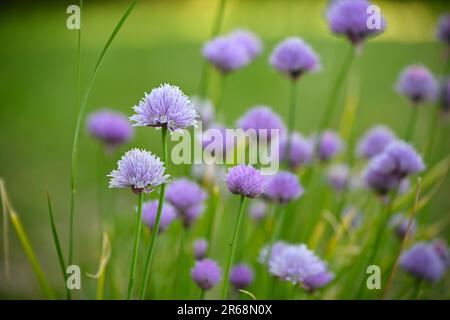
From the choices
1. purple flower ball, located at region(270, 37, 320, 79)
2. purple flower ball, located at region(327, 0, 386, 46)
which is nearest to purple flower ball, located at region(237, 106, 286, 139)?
purple flower ball, located at region(270, 37, 320, 79)

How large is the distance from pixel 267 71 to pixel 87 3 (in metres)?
1.04

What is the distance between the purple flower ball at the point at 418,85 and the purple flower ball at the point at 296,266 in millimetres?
466

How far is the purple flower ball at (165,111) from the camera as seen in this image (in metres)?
0.52

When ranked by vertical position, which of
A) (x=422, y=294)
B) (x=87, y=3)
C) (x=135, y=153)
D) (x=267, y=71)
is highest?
(x=87, y=3)

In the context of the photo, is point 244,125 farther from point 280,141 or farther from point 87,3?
point 87,3

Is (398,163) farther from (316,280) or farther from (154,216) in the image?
(154,216)

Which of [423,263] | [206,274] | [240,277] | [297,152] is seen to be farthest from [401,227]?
[206,274]

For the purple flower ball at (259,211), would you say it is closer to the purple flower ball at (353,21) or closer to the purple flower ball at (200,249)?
the purple flower ball at (200,249)

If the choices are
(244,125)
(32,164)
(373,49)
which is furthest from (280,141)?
(373,49)

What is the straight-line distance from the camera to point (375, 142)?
1080mm

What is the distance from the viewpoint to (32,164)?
5.98 ft

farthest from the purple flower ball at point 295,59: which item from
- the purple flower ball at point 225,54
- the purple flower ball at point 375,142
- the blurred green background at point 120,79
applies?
the blurred green background at point 120,79

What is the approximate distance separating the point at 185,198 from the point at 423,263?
1.40 feet

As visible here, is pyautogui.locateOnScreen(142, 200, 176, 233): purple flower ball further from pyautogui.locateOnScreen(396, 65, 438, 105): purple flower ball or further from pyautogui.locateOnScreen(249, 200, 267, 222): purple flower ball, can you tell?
pyautogui.locateOnScreen(396, 65, 438, 105): purple flower ball
